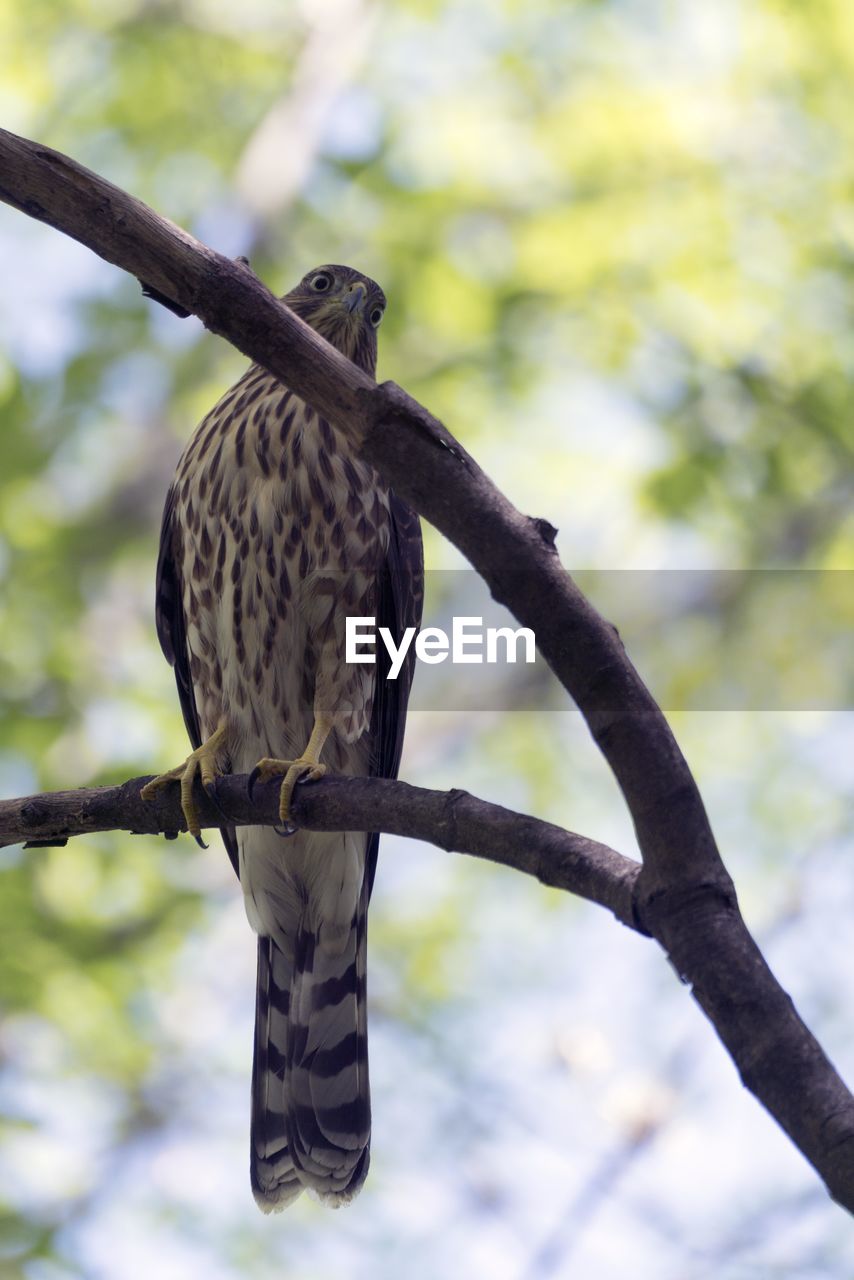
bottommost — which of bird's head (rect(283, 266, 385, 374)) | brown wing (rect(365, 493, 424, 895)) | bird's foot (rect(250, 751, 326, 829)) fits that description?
bird's foot (rect(250, 751, 326, 829))

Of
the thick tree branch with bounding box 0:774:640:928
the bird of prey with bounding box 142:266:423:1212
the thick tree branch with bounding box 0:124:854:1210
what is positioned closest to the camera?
the thick tree branch with bounding box 0:124:854:1210

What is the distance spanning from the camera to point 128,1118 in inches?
257

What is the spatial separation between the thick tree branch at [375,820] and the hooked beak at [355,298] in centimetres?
188

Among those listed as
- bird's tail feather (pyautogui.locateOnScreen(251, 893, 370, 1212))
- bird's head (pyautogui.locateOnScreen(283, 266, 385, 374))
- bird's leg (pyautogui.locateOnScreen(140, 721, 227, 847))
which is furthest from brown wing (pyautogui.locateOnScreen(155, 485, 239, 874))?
bird's head (pyautogui.locateOnScreen(283, 266, 385, 374))

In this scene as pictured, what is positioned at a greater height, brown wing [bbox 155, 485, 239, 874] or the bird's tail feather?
brown wing [bbox 155, 485, 239, 874]

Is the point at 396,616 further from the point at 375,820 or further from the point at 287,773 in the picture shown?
the point at 375,820

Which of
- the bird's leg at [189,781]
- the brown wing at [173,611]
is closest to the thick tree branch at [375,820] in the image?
the bird's leg at [189,781]

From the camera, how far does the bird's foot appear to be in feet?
10.3

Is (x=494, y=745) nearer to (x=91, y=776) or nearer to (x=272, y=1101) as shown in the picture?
(x=91, y=776)

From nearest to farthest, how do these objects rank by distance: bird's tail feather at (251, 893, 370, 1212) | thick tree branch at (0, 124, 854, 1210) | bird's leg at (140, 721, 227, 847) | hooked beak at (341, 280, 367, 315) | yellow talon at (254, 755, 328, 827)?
thick tree branch at (0, 124, 854, 1210)
yellow talon at (254, 755, 328, 827)
bird's leg at (140, 721, 227, 847)
bird's tail feather at (251, 893, 370, 1212)
hooked beak at (341, 280, 367, 315)

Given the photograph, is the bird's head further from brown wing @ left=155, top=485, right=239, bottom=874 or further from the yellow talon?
the yellow talon

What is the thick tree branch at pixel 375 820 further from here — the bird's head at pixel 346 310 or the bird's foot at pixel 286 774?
the bird's head at pixel 346 310

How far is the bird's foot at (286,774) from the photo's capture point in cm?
315

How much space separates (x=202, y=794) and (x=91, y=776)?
9.33ft
